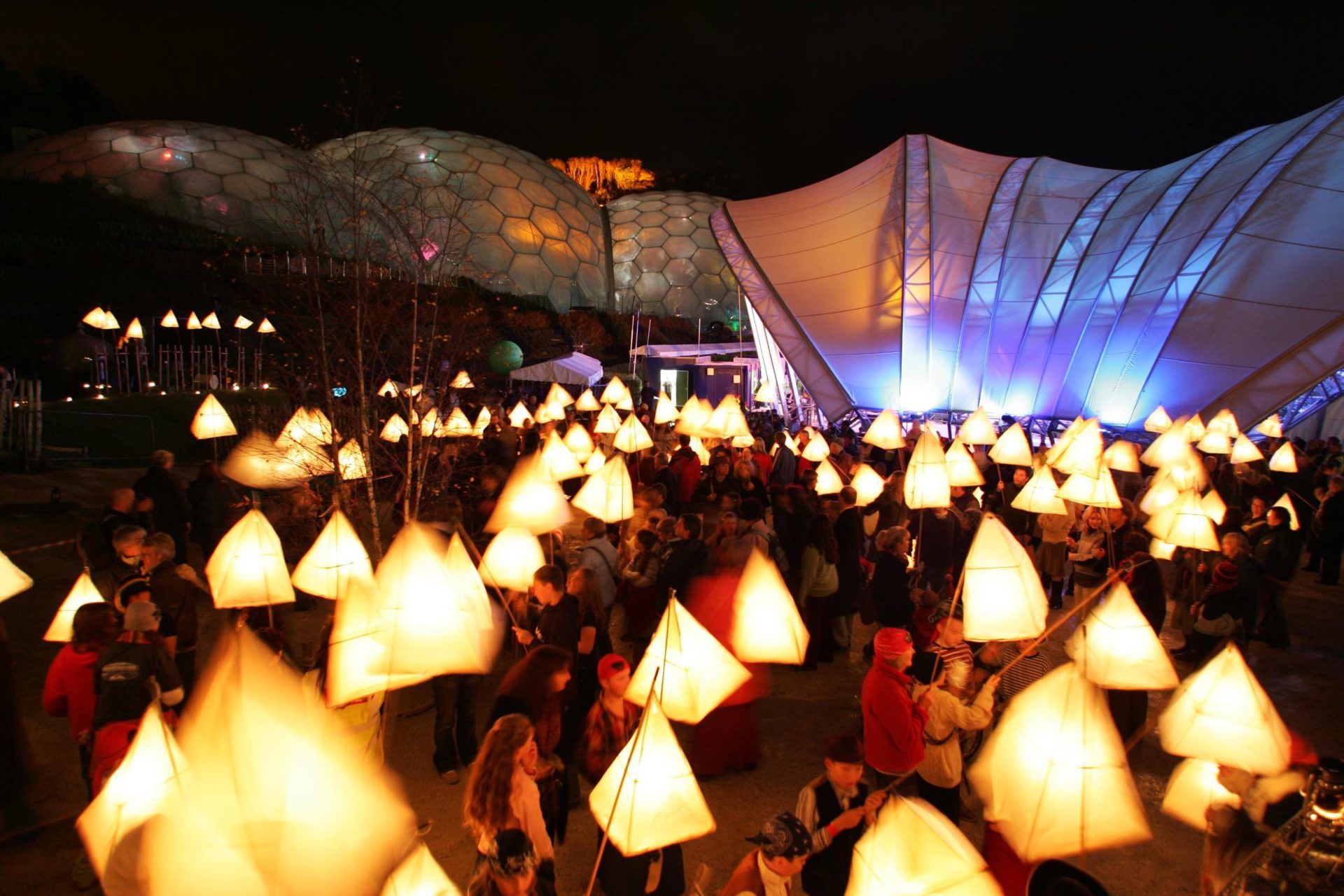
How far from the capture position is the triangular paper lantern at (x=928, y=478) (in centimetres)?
683

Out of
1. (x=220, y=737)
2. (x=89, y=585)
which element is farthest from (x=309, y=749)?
(x=89, y=585)

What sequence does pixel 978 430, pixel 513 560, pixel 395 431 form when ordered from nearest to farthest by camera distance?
pixel 513 560 → pixel 395 431 → pixel 978 430

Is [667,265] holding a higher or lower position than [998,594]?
higher

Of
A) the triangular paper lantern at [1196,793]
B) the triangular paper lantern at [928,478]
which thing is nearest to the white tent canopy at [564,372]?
the triangular paper lantern at [928,478]

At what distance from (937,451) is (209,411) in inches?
351

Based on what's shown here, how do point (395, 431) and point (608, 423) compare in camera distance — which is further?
point (608, 423)

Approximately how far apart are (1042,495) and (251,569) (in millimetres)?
7677

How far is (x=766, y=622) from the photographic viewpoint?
4547 mm

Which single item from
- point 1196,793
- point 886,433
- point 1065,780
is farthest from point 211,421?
point 1196,793

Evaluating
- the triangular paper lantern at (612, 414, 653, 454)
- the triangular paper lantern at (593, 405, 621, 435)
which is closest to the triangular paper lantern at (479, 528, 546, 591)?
the triangular paper lantern at (612, 414, 653, 454)

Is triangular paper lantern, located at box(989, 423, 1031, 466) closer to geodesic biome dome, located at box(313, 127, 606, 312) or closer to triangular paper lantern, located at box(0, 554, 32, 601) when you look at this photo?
triangular paper lantern, located at box(0, 554, 32, 601)

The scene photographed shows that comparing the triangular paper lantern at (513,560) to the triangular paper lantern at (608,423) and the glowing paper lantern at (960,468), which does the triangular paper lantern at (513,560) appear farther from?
the triangular paper lantern at (608,423)

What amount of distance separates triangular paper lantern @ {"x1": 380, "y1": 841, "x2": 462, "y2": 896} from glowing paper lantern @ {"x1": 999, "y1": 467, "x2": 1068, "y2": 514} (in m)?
7.21

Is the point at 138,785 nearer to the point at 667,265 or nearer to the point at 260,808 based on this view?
the point at 260,808
